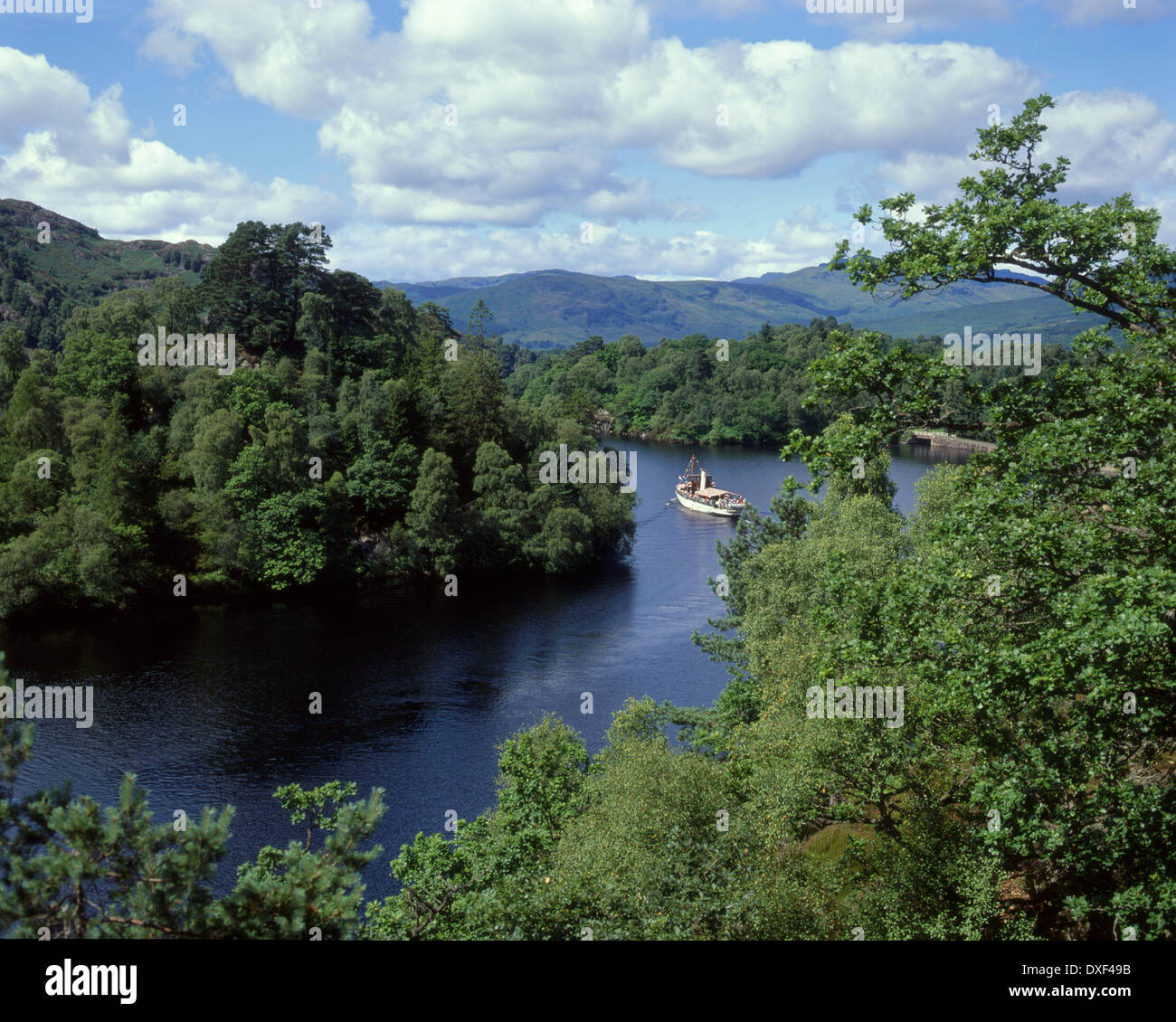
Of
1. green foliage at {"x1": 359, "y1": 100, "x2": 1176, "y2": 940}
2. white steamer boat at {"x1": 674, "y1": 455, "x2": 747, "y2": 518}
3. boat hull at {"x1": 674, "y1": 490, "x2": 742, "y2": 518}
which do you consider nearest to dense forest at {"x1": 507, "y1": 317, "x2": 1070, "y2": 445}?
white steamer boat at {"x1": 674, "y1": 455, "x2": 747, "y2": 518}

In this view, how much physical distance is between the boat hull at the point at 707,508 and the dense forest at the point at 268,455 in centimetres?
1421

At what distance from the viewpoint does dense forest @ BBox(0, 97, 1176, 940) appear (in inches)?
384

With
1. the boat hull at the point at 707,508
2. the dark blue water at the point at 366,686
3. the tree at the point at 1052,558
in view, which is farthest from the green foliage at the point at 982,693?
the boat hull at the point at 707,508

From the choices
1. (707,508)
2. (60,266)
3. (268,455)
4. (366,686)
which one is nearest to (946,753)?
(366,686)

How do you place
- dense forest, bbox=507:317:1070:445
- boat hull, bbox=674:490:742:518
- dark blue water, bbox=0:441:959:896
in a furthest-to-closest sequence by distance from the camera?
dense forest, bbox=507:317:1070:445, boat hull, bbox=674:490:742:518, dark blue water, bbox=0:441:959:896

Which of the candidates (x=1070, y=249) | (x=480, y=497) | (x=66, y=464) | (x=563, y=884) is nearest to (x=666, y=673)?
(x=480, y=497)

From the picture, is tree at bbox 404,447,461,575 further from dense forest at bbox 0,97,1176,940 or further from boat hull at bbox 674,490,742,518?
dense forest at bbox 0,97,1176,940

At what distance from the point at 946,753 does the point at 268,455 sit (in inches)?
2035

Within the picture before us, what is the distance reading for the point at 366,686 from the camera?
147 feet

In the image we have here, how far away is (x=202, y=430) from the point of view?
61906 millimetres

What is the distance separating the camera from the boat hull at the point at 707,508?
84.8 m

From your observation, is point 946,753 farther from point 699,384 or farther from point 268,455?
point 699,384

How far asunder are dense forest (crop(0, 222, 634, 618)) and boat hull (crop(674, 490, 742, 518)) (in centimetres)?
1421
